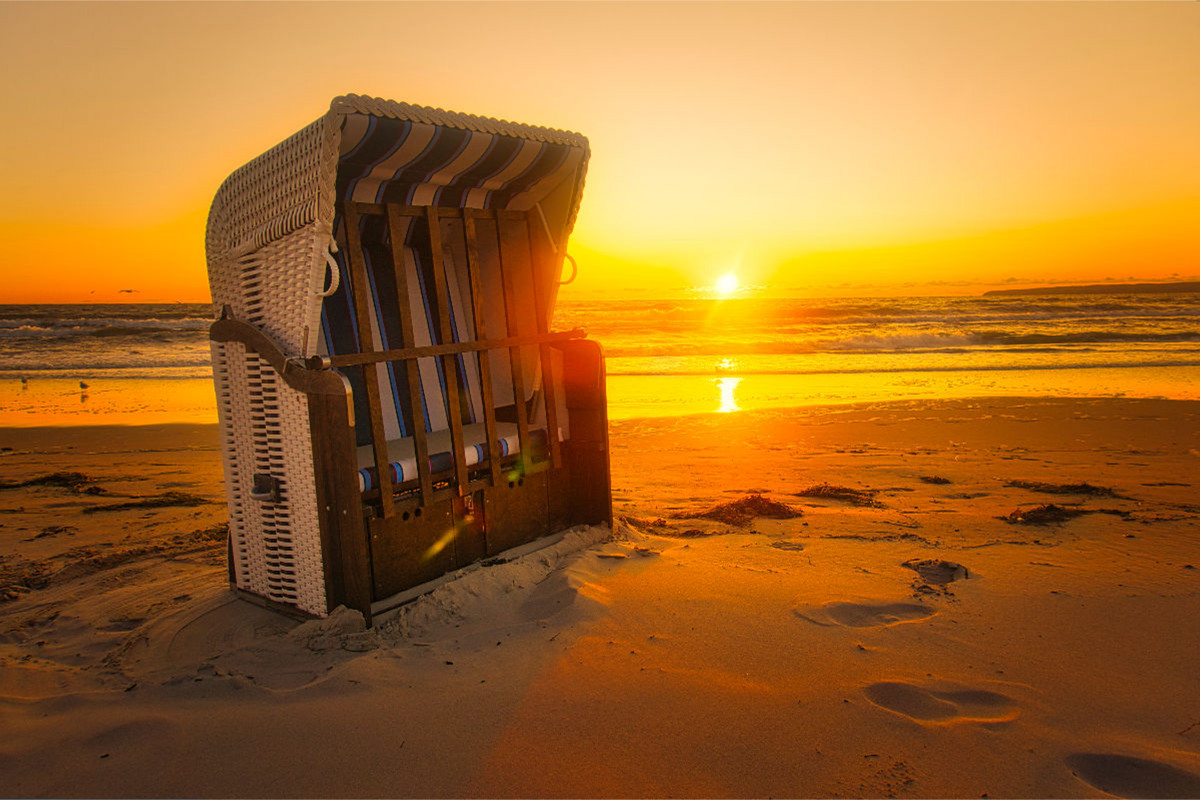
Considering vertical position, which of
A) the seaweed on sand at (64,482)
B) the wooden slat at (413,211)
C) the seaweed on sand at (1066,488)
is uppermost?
the wooden slat at (413,211)

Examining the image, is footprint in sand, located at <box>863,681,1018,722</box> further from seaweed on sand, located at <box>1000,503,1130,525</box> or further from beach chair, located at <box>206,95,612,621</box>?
seaweed on sand, located at <box>1000,503,1130,525</box>

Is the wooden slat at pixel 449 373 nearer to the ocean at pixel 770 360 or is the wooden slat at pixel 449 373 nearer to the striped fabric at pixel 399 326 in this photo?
the striped fabric at pixel 399 326

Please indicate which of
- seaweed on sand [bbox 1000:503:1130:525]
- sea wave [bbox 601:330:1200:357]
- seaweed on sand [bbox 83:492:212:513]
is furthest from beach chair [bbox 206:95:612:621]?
sea wave [bbox 601:330:1200:357]

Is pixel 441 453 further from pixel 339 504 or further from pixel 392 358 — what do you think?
pixel 339 504

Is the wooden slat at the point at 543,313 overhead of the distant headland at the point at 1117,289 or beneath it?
beneath

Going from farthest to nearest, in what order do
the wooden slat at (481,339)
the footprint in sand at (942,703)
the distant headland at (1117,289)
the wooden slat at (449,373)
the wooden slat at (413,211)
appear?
the distant headland at (1117,289)
the wooden slat at (481,339)
the wooden slat at (449,373)
the wooden slat at (413,211)
the footprint in sand at (942,703)

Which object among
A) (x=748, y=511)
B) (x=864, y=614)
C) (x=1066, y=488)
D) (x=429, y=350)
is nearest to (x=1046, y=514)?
(x=1066, y=488)

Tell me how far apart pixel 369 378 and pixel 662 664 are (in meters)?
1.89

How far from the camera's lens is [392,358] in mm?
3625

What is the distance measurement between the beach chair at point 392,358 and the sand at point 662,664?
0.99 feet

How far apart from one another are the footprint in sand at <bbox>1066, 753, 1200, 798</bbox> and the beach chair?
2.82m

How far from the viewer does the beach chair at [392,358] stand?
127 inches

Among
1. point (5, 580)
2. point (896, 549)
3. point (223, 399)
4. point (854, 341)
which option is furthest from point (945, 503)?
point (854, 341)

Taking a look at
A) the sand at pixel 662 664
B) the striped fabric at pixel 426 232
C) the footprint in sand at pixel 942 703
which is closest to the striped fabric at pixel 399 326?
the striped fabric at pixel 426 232
